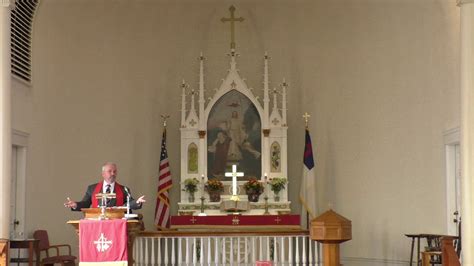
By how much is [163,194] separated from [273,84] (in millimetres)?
3101

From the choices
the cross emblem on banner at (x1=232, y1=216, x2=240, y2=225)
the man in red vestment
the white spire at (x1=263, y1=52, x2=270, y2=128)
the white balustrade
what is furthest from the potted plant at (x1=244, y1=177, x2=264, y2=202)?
the man in red vestment

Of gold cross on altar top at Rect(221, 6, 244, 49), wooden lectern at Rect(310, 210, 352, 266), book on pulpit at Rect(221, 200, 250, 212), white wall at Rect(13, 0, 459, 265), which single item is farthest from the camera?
gold cross on altar top at Rect(221, 6, 244, 49)

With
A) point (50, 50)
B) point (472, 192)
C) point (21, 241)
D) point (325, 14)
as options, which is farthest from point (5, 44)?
point (325, 14)

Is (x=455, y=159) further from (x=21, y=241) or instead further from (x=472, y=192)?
(x=21, y=241)

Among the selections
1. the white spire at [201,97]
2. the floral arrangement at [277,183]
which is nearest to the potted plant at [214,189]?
the floral arrangement at [277,183]

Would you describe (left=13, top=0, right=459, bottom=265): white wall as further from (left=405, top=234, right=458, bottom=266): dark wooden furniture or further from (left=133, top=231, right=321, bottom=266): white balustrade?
(left=133, top=231, right=321, bottom=266): white balustrade

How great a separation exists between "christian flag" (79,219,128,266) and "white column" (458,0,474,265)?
4.23 metres

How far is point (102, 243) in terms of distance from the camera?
29.4ft

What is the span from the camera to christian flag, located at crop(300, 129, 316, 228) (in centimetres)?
1495

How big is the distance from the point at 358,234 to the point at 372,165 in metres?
1.32

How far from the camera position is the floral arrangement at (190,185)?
14.8 m

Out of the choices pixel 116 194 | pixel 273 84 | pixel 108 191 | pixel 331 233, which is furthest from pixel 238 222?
pixel 331 233

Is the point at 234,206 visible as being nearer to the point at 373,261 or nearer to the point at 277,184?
the point at 277,184

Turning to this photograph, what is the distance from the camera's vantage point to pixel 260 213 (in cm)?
1469
